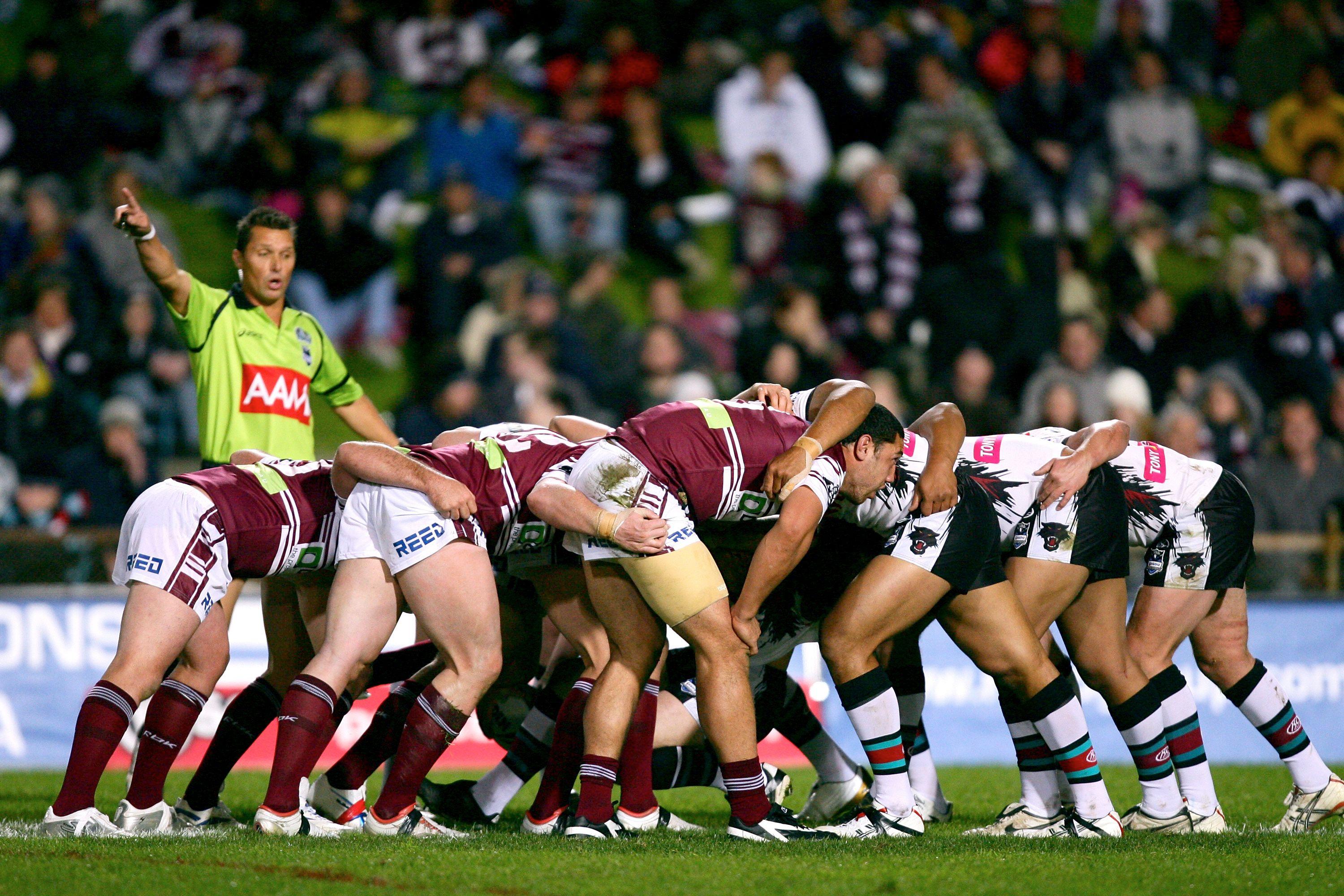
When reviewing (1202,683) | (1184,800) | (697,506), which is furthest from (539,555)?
(1202,683)

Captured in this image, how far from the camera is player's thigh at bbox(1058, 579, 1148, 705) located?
6680 millimetres

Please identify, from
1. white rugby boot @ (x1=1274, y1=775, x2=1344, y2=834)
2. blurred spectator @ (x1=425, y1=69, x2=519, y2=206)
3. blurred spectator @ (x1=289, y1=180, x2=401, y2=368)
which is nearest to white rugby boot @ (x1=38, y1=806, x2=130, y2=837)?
white rugby boot @ (x1=1274, y1=775, x2=1344, y2=834)

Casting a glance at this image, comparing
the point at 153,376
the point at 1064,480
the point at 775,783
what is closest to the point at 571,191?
the point at 153,376

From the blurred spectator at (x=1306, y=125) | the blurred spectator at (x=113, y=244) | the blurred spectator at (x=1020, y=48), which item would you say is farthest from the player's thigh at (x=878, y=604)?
the blurred spectator at (x=1306, y=125)

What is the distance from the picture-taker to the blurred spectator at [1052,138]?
572 inches

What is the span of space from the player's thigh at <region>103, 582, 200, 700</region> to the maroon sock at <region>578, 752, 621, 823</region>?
169cm

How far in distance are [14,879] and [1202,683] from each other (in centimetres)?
792

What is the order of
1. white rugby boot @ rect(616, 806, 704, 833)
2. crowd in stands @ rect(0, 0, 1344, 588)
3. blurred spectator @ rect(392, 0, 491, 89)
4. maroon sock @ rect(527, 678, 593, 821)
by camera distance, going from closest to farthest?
white rugby boot @ rect(616, 806, 704, 833), maroon sock @ rect(527, 678, 593, 821), crowd in stands @ rect(0, 0, 1344, 588), blurred spectator @ rect(392, 0, 491, 89)

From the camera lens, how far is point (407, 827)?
5.97 m

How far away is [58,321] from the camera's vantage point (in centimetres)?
1203

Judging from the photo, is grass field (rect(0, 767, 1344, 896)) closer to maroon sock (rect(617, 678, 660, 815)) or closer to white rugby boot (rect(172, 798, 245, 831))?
maroon sock (rect(617, 678, 660, 815))

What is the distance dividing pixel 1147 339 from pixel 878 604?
7.95 m

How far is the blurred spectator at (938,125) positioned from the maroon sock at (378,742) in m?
8.86

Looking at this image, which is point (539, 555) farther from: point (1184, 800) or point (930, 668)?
point (930, 668)
